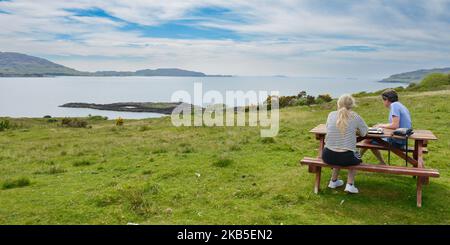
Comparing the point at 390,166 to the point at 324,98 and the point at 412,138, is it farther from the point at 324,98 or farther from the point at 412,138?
the point at 324,98

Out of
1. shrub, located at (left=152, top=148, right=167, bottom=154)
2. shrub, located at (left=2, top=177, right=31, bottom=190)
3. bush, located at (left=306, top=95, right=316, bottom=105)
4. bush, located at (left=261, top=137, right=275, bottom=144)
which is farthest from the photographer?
bush, located at (left=306, top=95, right=316, bottom=105)

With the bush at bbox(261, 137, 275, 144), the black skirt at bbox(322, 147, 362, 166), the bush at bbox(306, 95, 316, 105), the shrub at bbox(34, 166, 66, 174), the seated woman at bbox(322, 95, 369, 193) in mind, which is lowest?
the shrub at bbox(34, 166, 66, 174)

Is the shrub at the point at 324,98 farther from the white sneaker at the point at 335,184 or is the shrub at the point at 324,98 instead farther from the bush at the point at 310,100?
the white sneaker at the point at 335,184

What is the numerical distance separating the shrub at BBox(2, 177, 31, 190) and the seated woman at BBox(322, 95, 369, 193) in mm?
8402

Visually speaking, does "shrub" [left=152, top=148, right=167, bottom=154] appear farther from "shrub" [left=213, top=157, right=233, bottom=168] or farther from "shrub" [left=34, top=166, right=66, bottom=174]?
"shrub" [left=213, top=157, right=233, bottom=168]

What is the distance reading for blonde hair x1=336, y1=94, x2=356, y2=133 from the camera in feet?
28.6

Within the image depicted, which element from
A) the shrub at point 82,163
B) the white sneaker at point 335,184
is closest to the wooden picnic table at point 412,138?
the white sneaker at point 335,184

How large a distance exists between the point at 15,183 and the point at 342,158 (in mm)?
8974

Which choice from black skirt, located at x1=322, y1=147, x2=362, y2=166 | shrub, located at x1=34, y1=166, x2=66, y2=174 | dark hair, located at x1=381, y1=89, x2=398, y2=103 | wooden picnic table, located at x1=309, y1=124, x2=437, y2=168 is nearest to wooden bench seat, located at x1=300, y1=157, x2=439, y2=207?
black skirt, located at x1=322, y1=147, x2=362, y2=166

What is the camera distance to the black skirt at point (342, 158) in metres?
8.67

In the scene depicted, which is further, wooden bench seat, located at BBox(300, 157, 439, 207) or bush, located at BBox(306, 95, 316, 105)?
bush, located at BBox(306, 95, 316, 105)
